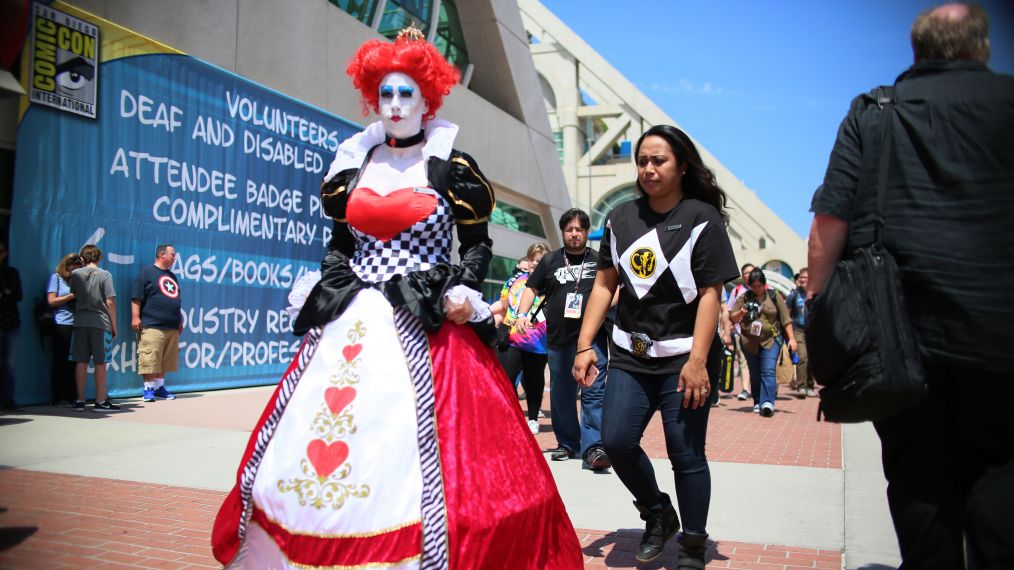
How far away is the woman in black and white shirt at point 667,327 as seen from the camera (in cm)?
345

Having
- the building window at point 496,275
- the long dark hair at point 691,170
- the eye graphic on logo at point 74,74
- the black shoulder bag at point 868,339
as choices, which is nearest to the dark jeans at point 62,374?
the eye graphic on logo at point 74,74

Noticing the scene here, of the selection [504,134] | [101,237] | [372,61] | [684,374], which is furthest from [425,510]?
[504,134]

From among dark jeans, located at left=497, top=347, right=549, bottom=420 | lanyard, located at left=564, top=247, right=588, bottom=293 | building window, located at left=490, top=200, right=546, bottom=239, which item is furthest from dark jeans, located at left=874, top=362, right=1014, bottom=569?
building window, located at left=490, top=200, right=546, bottom=239

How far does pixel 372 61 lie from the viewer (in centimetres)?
352

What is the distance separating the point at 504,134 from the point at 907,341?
19.8 meters

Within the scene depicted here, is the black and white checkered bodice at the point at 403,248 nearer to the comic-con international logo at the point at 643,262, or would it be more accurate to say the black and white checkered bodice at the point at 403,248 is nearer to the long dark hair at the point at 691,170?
the comic-con international logo at the point at 643,262

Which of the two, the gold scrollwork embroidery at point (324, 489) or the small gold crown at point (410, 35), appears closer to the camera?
the gold scrollwork embroidery at point (324, 489)

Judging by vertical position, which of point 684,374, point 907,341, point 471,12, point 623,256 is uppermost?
point 471,12

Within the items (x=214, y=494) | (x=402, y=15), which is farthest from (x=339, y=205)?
(x=402, y=15)

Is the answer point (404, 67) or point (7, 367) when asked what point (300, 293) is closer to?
point (404, 67)

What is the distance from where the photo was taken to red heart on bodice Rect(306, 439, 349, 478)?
8.89 feet

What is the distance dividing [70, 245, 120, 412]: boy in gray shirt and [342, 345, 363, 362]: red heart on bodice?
6.20 meters

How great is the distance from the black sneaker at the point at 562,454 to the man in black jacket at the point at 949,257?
412 cm

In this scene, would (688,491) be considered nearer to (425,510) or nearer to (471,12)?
(425,510)
